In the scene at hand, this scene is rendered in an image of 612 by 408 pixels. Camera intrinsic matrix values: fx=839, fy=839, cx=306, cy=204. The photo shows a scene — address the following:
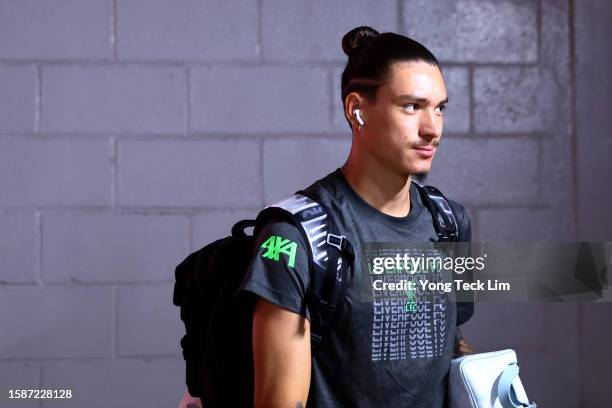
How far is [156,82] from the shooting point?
106 inches

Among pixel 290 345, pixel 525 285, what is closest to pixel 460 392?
pixel 290 345

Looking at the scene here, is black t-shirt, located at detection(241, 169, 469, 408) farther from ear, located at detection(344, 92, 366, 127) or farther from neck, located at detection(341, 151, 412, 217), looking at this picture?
ear, located at detection(344, 92, 366, 127)

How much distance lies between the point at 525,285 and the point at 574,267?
0.62 ft

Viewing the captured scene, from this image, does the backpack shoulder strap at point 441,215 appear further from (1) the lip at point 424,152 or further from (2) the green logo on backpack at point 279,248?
(2) the green logo on backpack at point 279,248

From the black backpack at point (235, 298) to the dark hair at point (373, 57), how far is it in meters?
0.24

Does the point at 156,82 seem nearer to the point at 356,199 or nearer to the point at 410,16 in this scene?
the point at 410,16

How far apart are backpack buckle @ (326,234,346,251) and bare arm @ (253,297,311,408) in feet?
0.45

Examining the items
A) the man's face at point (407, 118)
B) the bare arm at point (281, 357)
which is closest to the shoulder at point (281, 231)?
the bare arm at point (281, 357)

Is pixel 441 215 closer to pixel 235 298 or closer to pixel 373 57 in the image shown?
pixel 373 57

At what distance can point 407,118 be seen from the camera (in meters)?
1.55

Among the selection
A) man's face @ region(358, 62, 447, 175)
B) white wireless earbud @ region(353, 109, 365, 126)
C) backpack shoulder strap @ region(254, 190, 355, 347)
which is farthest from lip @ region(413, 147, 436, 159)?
backpack shoulder strap @ region(254, 190, 355, 347)

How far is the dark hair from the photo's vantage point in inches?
61.7

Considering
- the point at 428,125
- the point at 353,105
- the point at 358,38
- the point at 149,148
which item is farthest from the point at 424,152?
the point at 149,148

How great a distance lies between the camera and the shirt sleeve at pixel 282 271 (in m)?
1.39
